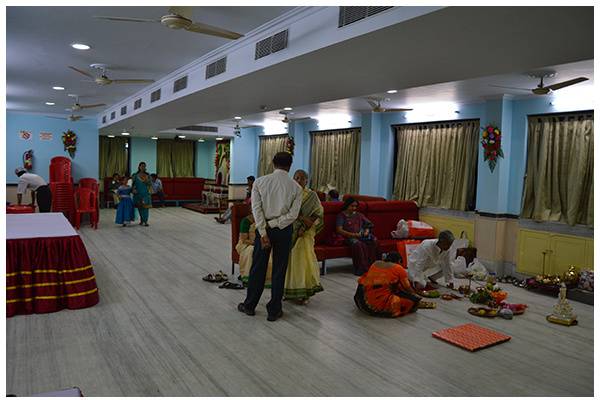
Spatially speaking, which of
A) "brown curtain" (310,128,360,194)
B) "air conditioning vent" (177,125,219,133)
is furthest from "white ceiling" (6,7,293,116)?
"air conditioning vent" (177,125,219,133)

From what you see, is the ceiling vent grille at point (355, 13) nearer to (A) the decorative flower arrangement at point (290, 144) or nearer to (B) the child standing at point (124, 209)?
(B) the child standing at point (124, 209)

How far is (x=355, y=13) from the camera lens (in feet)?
10.6

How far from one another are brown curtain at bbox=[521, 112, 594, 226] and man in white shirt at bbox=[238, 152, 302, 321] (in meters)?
3.73

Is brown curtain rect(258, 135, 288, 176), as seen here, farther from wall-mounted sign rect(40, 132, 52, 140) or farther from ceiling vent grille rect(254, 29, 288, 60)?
ceiling vent grille rect(254, 29, 288, 60)

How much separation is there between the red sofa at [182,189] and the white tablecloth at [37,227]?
9827mm

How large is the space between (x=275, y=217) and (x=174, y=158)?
43.1ft

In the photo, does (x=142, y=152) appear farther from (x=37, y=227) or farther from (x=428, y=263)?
(x=428, y=263)

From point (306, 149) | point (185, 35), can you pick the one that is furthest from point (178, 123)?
point (185, 35)

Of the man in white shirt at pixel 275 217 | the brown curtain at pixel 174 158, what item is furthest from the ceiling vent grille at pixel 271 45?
the brown curtain at pixel 174 158

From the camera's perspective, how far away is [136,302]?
4.68m

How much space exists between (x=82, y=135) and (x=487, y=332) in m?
10.4

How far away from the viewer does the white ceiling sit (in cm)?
399

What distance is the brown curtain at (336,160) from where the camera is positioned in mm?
9695

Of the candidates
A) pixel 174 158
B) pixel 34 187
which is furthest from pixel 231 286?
pixel 174 158
